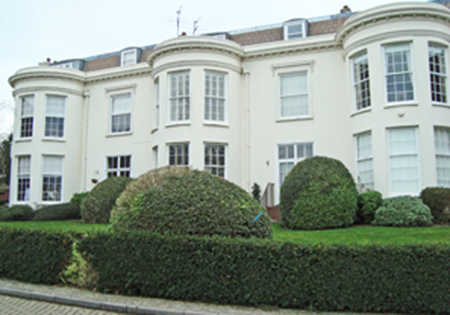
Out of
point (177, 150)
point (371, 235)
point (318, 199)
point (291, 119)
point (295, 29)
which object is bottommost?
point (371, 235)

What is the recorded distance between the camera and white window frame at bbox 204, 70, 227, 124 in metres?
17.2

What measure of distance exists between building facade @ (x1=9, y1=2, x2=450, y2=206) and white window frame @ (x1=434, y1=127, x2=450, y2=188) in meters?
0.06

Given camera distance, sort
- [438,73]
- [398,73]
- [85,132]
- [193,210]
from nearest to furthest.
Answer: [193,210], [398,73], [438,73], [85,132]

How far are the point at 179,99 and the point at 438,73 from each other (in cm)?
1072

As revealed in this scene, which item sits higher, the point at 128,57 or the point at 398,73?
the point at 128,57

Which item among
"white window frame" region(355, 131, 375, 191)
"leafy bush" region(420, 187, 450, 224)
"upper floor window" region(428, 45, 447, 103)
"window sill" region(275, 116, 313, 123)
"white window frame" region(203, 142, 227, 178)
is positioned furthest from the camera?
"white window frame" region(203, 142, 227, 178)

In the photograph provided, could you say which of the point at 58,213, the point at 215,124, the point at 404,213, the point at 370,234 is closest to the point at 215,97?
the point at 215,124

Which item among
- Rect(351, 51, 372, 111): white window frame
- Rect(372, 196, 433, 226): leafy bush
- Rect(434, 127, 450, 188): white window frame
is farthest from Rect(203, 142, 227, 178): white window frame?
Rect(434, 127, 450, 188): white window frame

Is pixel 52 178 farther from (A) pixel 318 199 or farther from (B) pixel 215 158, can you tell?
(A) pixel 318 199

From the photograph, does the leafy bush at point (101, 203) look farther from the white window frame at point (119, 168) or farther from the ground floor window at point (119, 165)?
the ground floor window at point (119, 165)

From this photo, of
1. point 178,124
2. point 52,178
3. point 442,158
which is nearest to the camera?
point 442,158

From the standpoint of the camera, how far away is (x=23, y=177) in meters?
20.3

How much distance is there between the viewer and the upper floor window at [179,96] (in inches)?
675

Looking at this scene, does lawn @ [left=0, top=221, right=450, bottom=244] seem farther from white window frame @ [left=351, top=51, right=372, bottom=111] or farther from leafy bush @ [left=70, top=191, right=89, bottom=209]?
leafy bush @ [left=70, top=191, right=89, bottom=209]
